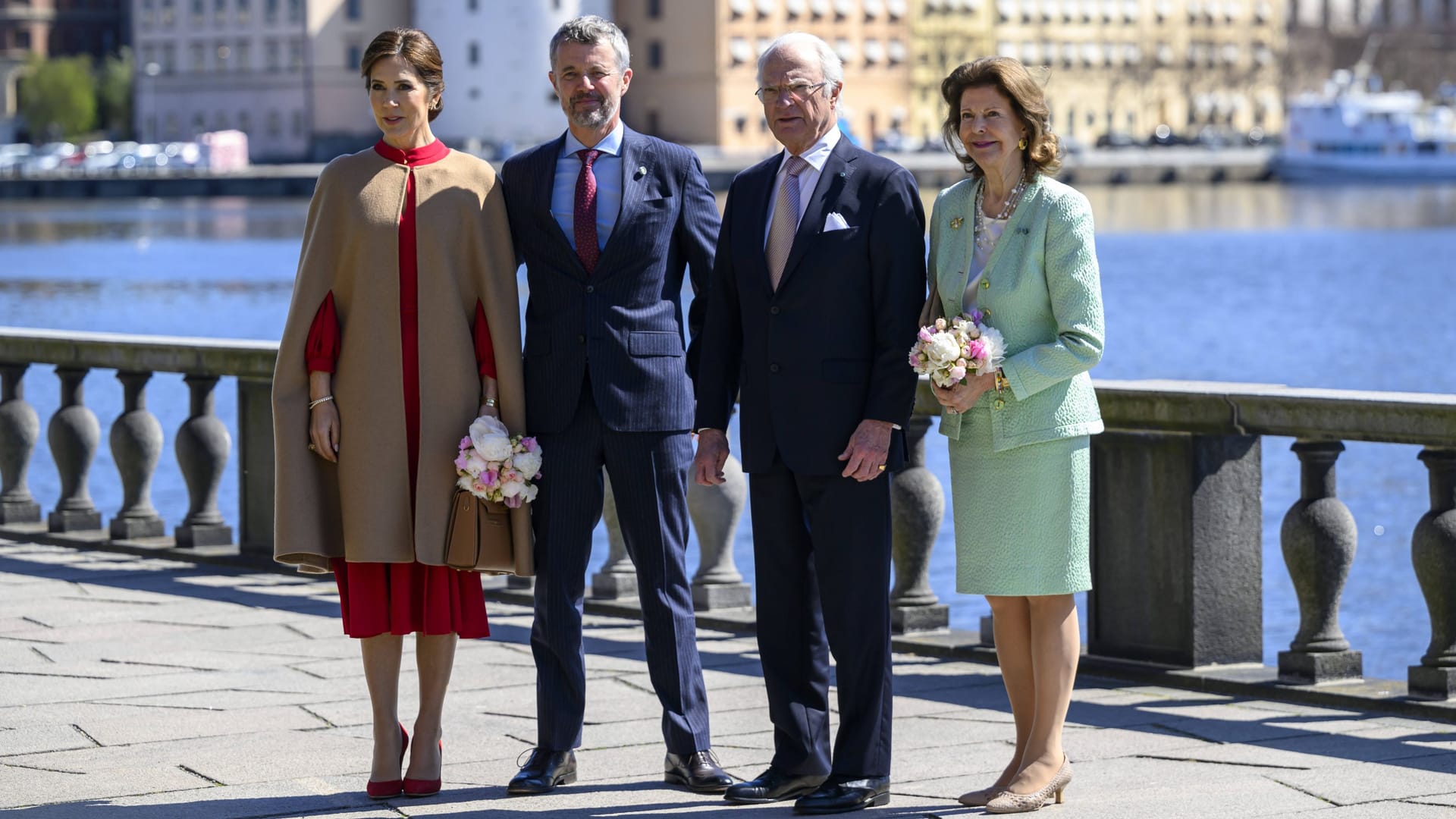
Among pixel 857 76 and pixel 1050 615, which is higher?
pixel 857 76

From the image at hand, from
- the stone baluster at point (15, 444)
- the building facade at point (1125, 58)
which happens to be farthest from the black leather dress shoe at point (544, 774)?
the building facade at point (1125, 58)

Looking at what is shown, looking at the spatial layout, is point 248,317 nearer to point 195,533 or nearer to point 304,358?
point 195,533

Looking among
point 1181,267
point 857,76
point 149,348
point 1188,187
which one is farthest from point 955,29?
point 149,348

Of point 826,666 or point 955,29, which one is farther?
point 955,29

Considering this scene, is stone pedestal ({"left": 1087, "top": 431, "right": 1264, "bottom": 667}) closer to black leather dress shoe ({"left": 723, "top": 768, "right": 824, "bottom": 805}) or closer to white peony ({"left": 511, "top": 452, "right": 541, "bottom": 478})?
black leather dress shoe ({"left": 723, "top": 768, "right": 824, "bottom": 805})

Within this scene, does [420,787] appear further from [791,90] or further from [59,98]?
[59,98]

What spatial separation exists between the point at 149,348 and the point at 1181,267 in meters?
44.9

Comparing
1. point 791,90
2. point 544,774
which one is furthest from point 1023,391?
point 544,774

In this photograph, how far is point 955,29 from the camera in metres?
103

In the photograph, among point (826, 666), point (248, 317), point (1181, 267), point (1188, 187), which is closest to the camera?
point (826, 666)

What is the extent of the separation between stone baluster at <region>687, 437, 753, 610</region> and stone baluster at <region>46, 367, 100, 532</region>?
2582mm

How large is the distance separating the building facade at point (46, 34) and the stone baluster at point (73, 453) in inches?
4040

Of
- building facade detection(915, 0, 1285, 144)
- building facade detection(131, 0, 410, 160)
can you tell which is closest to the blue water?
building facade detection(131, 0, 410, 160)

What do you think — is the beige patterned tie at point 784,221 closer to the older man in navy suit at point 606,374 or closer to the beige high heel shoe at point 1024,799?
the older man in navy suit at point 606,374
